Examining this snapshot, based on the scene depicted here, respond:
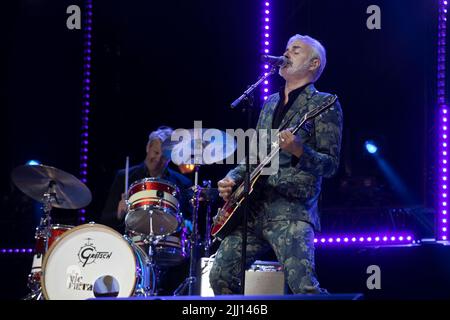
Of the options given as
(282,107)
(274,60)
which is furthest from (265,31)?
(274,60)

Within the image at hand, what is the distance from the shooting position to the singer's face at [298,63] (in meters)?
4.78

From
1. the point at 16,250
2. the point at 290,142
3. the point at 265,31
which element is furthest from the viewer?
the point at 16,250

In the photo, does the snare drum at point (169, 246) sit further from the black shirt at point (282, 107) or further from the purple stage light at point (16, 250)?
the black shirt at point (282, 107)

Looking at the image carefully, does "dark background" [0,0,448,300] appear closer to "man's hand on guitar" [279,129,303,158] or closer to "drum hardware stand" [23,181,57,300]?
"drum hardware stand" [23,181,57,300]

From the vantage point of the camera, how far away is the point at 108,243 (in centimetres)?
552

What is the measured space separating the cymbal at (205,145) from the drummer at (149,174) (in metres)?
0.36

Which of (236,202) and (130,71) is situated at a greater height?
(130,71)

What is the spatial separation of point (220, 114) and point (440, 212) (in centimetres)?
241

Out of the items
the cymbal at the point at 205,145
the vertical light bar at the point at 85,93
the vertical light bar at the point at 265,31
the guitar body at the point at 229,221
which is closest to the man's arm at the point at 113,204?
the vertical light bar at the point at 85,93

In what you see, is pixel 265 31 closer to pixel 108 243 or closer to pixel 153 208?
pixel 153 208

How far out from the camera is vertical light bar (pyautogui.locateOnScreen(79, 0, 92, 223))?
24.1 ft

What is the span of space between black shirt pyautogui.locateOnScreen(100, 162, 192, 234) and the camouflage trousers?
94.7 inches

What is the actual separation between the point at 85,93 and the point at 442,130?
3.56 metres

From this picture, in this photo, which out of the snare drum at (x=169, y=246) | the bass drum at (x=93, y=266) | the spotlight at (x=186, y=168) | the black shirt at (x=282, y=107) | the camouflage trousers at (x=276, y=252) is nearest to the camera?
the camouflage trousers at (x=276, y=252)
